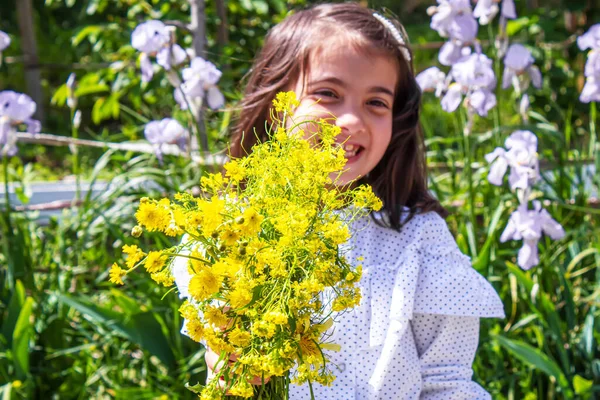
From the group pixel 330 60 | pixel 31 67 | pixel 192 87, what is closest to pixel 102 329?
pixel 192 87

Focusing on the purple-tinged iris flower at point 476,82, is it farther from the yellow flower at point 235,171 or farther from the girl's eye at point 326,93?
the yellow flower at point 235,171

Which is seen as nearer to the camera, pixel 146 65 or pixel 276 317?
pixel 276 317

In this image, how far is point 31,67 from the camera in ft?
18.9

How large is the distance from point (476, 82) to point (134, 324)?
1237mm

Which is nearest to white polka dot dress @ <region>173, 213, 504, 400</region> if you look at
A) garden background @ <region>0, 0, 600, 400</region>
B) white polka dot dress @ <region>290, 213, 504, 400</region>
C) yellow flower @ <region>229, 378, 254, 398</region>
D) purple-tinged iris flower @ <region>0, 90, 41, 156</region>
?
white polka dot dress @ <region>290, 213, 504, 400</region>

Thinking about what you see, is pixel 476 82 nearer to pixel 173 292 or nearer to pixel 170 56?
pixel 170 56

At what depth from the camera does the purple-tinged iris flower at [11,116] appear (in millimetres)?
2527

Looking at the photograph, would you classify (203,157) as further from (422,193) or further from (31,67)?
(31,67)

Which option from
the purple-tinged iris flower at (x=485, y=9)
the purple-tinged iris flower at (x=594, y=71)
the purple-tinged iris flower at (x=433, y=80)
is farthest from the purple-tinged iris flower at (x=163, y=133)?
the purple-tinged iris flower at (x=594, y=71)

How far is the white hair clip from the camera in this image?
177 centimetres

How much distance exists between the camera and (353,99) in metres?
1.55

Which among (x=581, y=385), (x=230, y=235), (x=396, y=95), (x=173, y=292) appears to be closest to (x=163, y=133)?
(x=173, y=292)

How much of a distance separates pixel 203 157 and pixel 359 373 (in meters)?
1.01

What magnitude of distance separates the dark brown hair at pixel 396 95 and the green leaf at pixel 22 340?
756 mm
